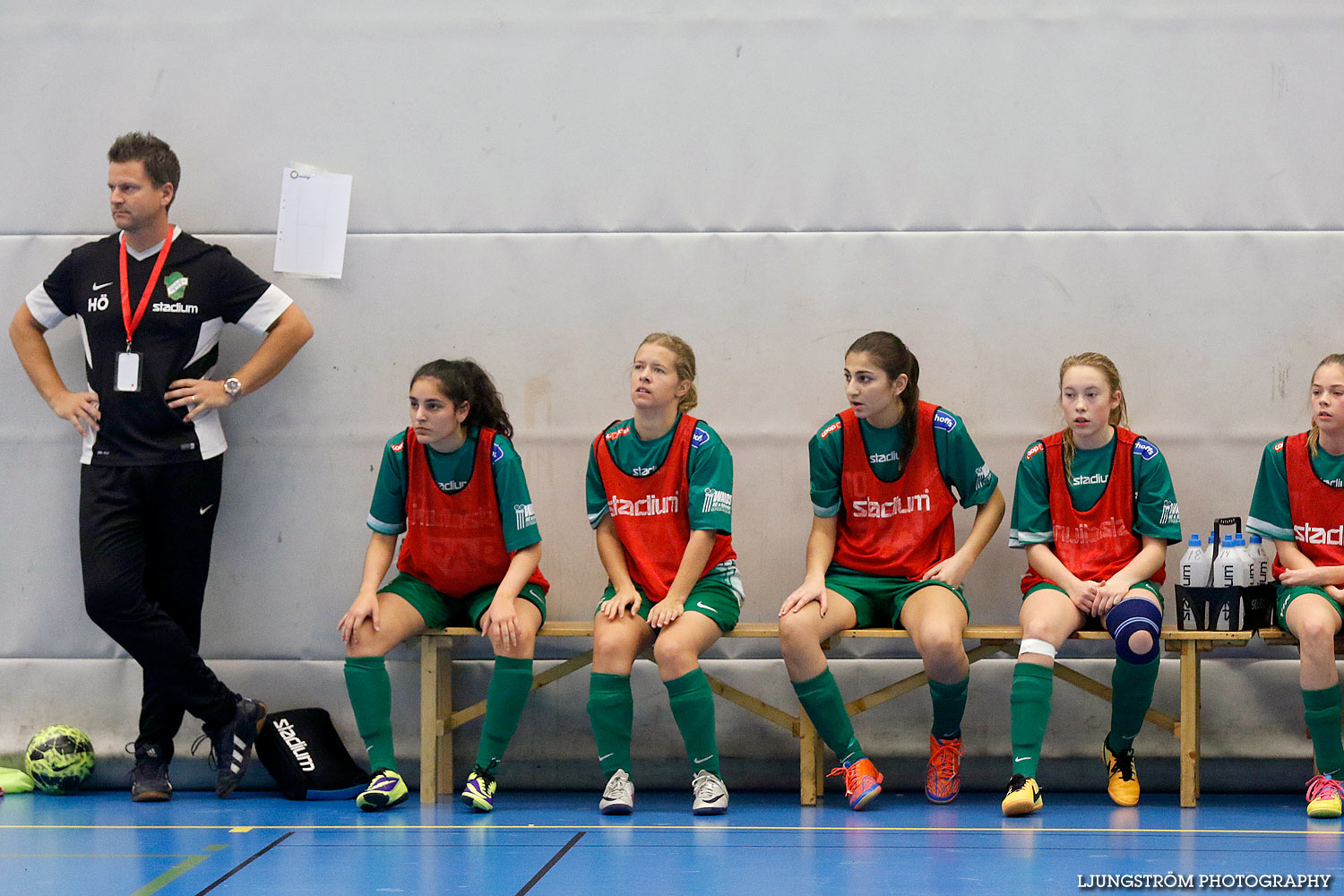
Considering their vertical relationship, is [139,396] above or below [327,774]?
above

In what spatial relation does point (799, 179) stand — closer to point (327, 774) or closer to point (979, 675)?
point (979, 675)

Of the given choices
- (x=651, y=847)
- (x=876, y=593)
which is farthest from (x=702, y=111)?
(x=651, y=847)

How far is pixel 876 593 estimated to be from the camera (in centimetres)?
417

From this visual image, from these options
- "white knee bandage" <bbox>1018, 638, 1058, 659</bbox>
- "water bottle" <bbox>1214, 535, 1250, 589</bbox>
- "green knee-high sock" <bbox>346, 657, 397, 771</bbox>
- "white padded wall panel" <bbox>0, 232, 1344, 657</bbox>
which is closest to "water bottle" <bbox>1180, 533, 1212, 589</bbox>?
"water bottle" <bbox>1214, 535, 1250, 589</bbox>

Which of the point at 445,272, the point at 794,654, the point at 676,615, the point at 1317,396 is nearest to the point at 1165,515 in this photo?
the point at 1317,396

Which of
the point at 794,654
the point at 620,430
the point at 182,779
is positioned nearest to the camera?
the point at 794,654

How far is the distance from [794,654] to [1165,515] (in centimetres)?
131

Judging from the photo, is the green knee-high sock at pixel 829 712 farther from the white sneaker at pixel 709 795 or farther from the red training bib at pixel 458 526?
the red training bib at pixel 458 526

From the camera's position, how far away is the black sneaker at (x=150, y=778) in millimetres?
4262

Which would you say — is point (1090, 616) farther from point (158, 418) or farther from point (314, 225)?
point (158, 418)

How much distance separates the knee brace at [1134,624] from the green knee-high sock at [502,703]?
1.85 meters

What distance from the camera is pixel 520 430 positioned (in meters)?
4.64

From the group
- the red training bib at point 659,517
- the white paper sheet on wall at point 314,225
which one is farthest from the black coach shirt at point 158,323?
the red training bib at point 659,517

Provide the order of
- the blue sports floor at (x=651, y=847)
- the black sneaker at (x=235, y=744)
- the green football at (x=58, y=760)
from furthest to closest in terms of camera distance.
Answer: the green football at (x=58, y=760) → the black sneaker at (x=235, y=744) → the blue sports floor at (x=651, y=847)
